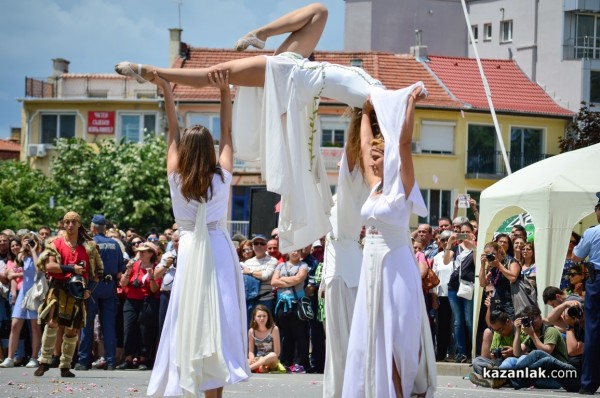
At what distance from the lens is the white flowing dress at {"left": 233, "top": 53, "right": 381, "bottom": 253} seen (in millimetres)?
10289

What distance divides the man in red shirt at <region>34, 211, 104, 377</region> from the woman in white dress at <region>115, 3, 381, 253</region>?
5.90 metres

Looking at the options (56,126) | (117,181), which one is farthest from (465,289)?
(56,126)

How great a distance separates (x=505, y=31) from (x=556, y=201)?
5205cm

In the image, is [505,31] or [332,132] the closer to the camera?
[332,132]

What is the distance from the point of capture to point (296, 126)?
34.3ft

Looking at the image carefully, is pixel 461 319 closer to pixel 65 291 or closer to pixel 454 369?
pixel 454 369

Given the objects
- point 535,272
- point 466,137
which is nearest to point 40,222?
point 466,137

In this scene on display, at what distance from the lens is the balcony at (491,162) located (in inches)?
2312

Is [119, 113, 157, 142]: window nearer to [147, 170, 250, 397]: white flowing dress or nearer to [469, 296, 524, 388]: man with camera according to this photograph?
[469, 296, 524, 388]: man with camera

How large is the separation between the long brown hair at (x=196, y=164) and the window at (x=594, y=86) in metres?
55.1

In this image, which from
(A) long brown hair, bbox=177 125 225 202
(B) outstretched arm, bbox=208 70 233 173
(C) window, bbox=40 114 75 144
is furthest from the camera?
(C) window, bbox=40 114 75 144

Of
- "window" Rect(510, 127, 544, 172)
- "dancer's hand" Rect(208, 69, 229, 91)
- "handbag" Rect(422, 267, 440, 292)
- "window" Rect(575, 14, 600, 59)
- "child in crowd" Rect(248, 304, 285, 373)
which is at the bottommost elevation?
"child in crowd" Rect(248, 304, 285, 373)

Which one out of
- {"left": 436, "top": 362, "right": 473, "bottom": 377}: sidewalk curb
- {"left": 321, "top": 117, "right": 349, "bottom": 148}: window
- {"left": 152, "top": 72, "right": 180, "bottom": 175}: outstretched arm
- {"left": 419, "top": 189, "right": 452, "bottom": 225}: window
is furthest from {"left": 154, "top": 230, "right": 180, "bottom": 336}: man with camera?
{"left": 419, "top": 189, "right": 452, "bottom": 225}: window

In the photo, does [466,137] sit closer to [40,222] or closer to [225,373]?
[40,222]
